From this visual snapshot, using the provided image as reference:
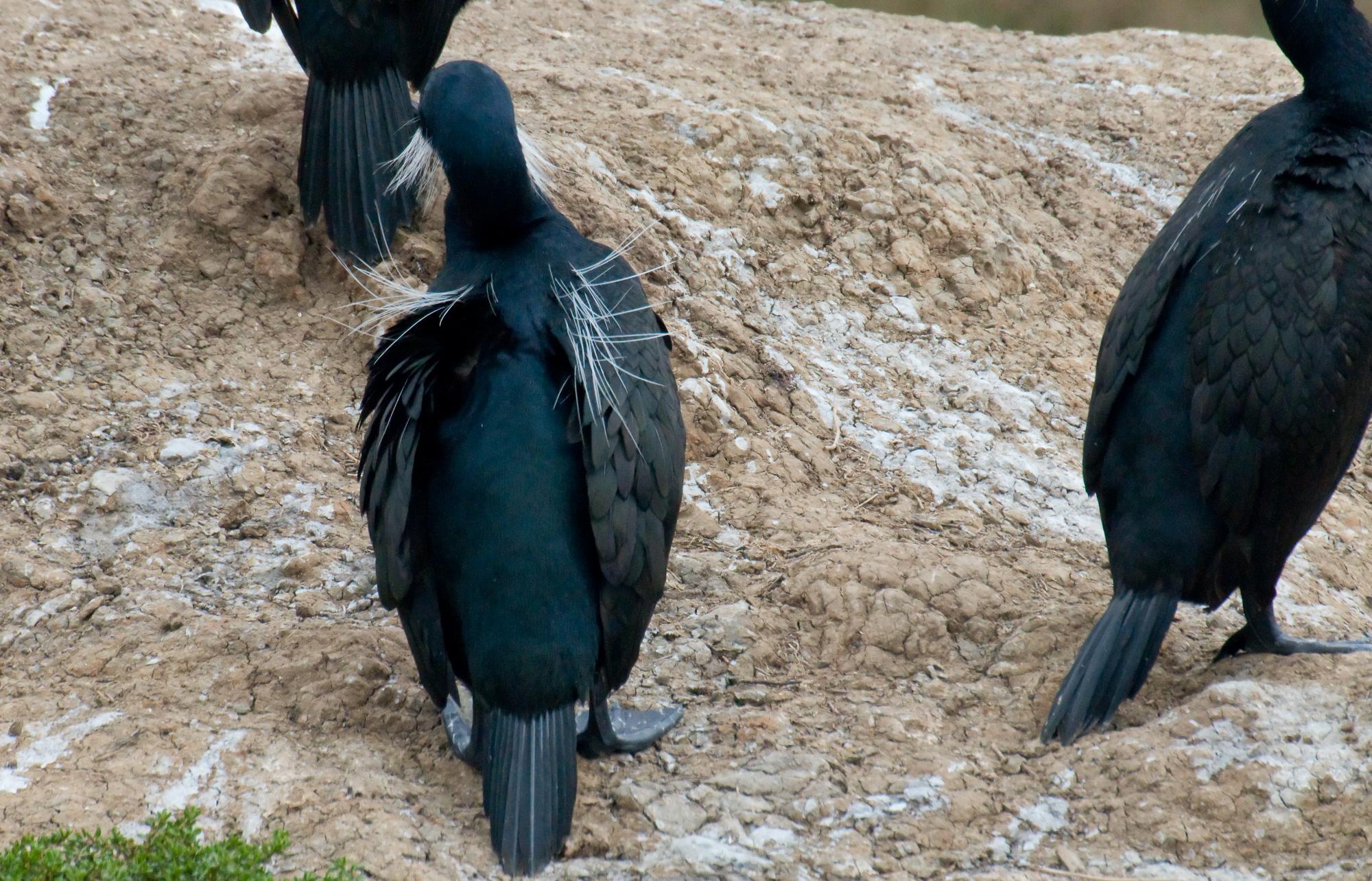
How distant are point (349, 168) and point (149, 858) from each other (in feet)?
8.99

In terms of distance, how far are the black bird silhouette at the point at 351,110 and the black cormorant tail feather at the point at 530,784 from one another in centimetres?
231

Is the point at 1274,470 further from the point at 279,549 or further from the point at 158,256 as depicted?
the point at 158,256

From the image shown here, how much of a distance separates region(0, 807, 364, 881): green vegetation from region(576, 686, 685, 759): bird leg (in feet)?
2.44

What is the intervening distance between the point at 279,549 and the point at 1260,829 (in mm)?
2888

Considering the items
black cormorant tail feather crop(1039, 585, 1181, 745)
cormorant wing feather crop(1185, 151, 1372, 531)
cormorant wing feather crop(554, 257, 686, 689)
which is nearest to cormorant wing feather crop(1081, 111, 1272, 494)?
cormorant wing feather crop(1185, 151, 1372, 531)

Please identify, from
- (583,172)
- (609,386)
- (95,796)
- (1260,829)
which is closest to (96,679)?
(95,796)

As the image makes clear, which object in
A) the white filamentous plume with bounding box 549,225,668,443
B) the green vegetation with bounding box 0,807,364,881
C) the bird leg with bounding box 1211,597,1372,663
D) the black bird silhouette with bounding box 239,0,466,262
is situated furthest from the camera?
the black bird silhouette with bounding box 239,0,466,262

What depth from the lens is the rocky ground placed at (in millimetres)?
3029

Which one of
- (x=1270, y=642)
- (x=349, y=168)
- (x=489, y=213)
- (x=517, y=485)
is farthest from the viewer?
(x=349, y=168)

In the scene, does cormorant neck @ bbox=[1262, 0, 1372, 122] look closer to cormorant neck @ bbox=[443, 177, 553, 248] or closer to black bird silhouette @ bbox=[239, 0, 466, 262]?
cormorant neck @ bbox=[443, 177, 553, 248]

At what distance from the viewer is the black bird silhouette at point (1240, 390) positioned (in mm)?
3477

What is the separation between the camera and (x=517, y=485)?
10.1 ft

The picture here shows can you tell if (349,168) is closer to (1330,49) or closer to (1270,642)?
(1330,49)

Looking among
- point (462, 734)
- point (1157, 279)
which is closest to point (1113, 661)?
point (1157, 279)
